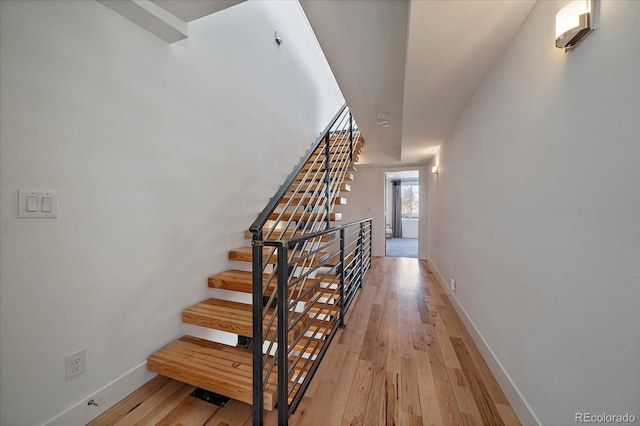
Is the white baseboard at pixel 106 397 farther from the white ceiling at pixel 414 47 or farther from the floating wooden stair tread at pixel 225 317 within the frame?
the white ceiling at pixel 414 47

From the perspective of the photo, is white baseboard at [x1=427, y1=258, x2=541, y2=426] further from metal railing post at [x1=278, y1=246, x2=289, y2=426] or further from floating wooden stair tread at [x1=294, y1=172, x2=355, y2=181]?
floating wooden stair tread at [x1=294, y1=172, x2=355, y2=181]

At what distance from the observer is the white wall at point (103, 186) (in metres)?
1.08

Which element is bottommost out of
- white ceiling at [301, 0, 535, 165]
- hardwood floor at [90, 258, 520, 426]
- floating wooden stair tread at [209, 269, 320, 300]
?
hardwood floor at [90, 258, 520, 426]

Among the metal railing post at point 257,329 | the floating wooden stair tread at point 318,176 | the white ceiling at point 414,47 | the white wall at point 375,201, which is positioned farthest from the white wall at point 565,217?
the white wall at point 375,201

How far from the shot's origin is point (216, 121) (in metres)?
2.18

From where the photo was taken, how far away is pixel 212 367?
1475mm

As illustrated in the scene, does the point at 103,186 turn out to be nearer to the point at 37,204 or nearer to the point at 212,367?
the point at 37,204

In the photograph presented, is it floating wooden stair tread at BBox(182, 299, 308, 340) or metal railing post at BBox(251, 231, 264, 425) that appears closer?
metal railing post at BBox(251, 231, 264, 425)

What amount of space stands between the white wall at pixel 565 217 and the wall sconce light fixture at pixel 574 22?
0.11 feet

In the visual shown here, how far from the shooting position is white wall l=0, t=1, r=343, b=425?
1.08 metres

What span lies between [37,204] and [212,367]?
1.20 meters

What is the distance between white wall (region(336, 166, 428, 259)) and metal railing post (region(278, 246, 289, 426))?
14.3ft

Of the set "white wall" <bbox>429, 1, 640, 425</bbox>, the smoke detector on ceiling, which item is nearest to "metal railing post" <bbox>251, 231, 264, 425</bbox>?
"white wall" <bbox>429, 1, 640, 425</bbox>

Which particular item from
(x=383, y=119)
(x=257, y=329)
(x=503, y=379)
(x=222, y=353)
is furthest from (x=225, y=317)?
(x=383, y=119)
